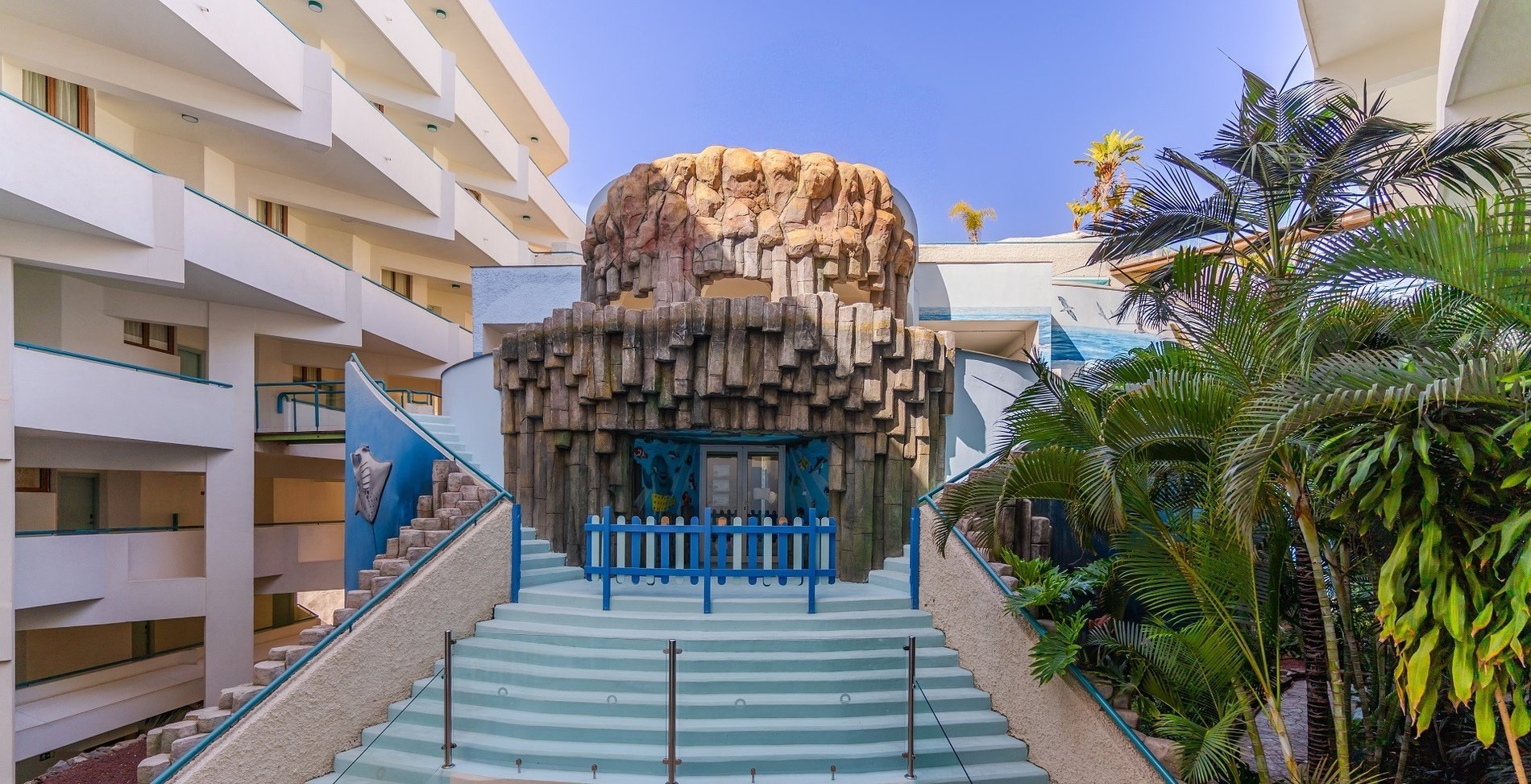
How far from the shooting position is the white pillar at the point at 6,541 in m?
9.30

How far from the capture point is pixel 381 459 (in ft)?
34.2

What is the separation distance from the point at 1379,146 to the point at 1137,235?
60.0 inches

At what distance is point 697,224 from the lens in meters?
10.9

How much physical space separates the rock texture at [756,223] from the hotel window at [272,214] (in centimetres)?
972

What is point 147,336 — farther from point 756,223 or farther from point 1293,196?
point 1293,196

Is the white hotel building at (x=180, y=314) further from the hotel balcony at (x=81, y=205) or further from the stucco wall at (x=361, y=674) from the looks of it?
the stucco wall at (x=361, y=674)

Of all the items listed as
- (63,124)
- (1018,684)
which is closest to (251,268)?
(63,124)

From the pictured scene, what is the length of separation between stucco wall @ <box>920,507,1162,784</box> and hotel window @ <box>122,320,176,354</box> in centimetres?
1366

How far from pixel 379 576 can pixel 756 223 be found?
6296mm

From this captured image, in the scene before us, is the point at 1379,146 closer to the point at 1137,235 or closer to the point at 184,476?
the point at 1137,235

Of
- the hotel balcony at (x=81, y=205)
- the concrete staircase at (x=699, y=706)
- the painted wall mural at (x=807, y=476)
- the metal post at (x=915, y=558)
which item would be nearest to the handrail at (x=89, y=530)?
the hotel balcony at (x=81, y=205)

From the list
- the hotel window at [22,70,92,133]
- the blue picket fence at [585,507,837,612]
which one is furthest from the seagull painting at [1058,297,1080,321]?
the hotel window at [22,70,92,133]

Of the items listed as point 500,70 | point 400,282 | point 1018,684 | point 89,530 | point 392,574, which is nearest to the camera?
point 1018,684

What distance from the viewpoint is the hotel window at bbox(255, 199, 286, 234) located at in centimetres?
1627
